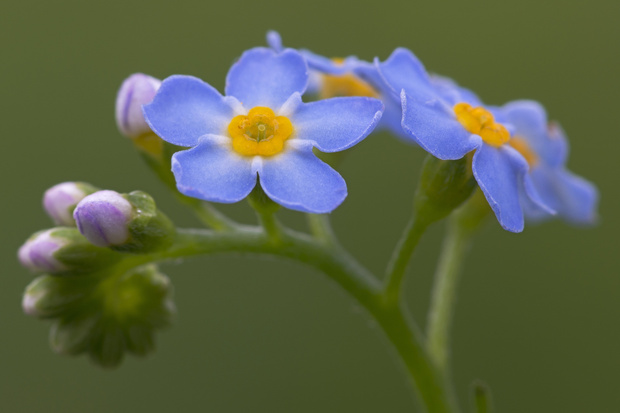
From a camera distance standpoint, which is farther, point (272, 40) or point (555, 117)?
point (555, 117)

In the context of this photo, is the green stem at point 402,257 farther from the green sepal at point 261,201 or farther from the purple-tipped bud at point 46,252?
the purple-tipped bud at point 46,252

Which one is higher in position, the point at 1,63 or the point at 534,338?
the point at 1,63

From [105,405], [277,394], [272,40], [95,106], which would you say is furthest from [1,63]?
[272,40]

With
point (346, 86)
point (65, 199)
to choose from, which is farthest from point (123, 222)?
point (346, 86)

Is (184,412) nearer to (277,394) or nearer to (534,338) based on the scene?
(277,394)

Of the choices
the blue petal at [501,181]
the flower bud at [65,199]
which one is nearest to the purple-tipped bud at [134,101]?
the flower bud at [65,199]

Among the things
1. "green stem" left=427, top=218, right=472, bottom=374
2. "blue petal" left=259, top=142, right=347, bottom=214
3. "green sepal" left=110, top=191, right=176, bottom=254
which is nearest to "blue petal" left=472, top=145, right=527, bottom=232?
"blue petal" left=259, top=142, right=347, bottom=214
